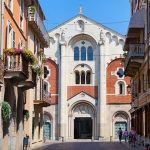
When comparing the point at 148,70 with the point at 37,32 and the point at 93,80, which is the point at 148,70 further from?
the point at 93,80

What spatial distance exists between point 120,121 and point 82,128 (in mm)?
5039

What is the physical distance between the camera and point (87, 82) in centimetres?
6078

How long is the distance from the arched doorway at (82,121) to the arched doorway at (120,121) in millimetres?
2552

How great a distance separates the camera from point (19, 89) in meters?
28.5

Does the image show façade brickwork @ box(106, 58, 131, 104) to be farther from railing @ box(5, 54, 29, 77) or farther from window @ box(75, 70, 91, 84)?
railing @ box(5, 54, 29, 77)

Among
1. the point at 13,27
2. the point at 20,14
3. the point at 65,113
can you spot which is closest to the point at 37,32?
the point at 20,14

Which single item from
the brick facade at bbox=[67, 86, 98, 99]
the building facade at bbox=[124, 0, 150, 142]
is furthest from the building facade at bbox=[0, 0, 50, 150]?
the brick facade at bbox=[67, 86, 98, 99]

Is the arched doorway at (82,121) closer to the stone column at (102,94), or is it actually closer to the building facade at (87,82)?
the building facade at (87,82)

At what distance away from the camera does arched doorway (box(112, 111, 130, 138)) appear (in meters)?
59.2

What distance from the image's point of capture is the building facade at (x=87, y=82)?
59094mm

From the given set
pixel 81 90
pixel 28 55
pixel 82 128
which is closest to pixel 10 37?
pixel 28 55

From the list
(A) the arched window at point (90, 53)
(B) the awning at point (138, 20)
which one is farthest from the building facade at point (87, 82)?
(B) the awning at point (138, 20)

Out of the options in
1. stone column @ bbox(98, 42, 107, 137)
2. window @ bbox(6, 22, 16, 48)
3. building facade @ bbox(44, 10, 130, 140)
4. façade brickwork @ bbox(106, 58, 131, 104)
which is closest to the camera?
window @ bbox(6, 22, 16, 48)

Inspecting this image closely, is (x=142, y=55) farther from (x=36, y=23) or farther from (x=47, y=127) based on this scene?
(x=47, y=127)
